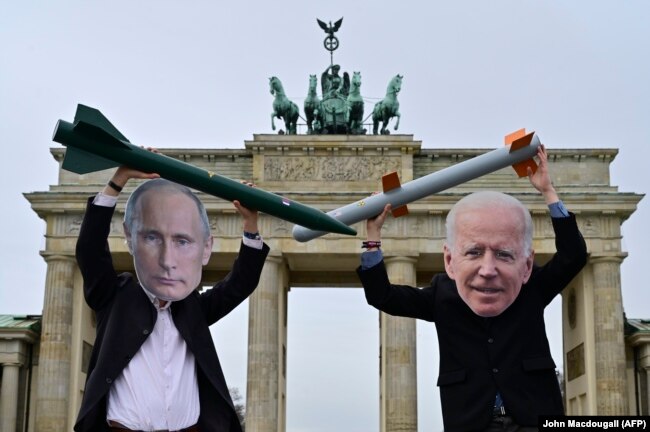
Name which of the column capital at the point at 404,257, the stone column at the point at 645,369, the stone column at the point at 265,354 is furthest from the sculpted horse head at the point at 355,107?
the stone column at the point at 645,369

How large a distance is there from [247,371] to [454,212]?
35.9 metres

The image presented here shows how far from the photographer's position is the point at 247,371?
44688 mm

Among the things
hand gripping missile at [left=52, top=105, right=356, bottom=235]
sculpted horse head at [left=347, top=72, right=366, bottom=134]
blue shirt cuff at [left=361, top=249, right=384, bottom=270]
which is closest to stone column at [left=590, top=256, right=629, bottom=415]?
sculpted horse head at [left=347, top=72, right=366, bottom=134]

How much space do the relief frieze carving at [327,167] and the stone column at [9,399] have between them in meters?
14.3

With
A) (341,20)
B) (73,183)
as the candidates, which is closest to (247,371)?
(73,183)

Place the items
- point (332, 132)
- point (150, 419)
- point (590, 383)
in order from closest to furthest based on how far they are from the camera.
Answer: point (150, 419), point (590, 383), point (332, 132)

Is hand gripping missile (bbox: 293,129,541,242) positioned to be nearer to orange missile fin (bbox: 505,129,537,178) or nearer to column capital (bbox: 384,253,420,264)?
orange missile fin (bbox: 505,129,537,178)

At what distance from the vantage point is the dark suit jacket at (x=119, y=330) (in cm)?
876

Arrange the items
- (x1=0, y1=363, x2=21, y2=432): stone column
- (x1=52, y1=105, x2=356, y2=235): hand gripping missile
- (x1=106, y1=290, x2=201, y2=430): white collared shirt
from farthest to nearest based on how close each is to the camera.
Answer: (x1=0, y1=363, x2=21, y2=432): stone column < (x1=52, y1=105, x2=356, y2=235): hand gripping missile < (x1=106, y1=290, x2=201, y2=430): white collared shirt

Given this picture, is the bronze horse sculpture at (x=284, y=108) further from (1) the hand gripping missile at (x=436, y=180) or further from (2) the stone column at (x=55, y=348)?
(1) the hand gripping missile at (x=436, y=180)

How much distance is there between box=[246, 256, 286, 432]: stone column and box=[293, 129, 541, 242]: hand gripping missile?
3356cm

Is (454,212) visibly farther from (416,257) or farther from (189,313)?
(416,257)

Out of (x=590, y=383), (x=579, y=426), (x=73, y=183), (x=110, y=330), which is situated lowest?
(x=579, y=426)

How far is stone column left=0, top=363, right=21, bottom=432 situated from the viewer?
4553cm
